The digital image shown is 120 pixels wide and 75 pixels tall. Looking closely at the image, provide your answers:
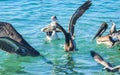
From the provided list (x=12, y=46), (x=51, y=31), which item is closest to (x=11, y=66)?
(x=12, y=46)

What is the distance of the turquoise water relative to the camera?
1602cm

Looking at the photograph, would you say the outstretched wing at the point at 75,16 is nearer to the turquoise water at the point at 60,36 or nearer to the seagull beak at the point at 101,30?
the turquoise water at the point at 60,36

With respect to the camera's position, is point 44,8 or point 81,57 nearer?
point 81,57

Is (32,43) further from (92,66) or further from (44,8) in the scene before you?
(44,8)

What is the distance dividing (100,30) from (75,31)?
128cm

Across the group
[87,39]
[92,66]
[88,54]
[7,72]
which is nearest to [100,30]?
[87,39]

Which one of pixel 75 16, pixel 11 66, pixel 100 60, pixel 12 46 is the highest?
pixel 75 16

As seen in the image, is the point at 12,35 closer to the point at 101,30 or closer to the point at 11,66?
the point at 11,66

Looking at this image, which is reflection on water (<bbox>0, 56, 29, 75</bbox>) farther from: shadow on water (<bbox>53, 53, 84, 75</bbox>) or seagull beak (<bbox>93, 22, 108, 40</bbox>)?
seagull beak (<bbox>93, 22, 108, 40</bbox>)

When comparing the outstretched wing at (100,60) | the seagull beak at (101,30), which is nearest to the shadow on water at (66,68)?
the outstretched wing at (100,60)

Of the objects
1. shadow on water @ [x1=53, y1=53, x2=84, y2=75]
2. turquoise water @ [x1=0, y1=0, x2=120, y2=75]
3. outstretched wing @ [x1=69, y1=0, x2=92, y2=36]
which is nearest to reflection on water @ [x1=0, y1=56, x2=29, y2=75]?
turquoise water @ [x1=0, y1=0, x2=120, y2=75]

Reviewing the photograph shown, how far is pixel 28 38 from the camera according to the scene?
62.6 feet

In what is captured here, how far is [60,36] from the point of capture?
63.9 ft

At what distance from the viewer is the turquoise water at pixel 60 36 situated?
1602cm
